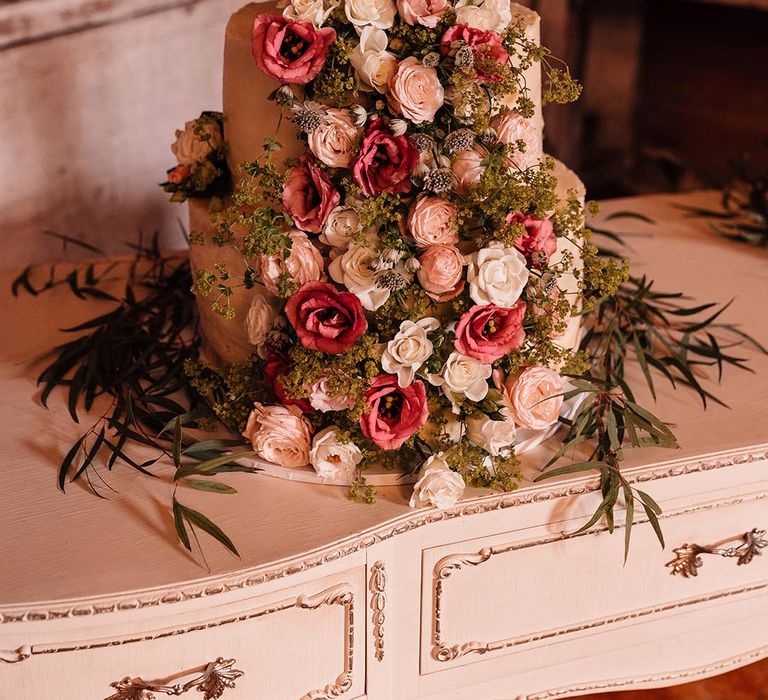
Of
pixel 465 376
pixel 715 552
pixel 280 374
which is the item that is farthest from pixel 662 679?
pixel 280 374

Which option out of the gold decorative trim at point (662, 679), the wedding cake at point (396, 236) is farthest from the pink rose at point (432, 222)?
the gold decorative trim at point (662, 679)

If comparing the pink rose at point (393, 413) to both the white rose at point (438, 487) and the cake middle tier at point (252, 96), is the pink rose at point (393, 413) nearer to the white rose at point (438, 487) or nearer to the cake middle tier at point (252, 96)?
the white rose at point (438, 487)

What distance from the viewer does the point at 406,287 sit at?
3.48 feet

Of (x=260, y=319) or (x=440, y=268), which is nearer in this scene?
(x=440, y=268)

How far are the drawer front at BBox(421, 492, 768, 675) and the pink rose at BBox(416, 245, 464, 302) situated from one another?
1.09 feet

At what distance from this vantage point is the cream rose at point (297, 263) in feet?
3.50

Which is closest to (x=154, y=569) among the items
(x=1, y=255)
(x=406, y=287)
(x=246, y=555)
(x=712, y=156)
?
(x=246, y=555)

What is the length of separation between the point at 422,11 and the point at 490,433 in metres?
0.48

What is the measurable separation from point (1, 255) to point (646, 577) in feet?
5.30

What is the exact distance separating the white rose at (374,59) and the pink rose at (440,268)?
186 mm

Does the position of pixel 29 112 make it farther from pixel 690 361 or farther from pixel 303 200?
pixel 690 361

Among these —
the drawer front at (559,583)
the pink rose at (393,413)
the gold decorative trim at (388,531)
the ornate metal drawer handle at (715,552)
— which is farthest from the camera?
the ornate metal drawer handle at (715,552)

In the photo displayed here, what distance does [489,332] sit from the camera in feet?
3.53

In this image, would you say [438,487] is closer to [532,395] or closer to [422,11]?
[532,395]
